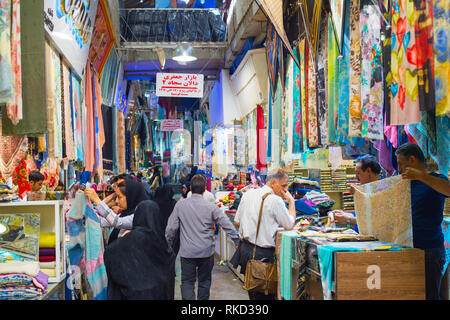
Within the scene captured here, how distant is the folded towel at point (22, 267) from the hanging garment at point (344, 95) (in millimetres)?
2723

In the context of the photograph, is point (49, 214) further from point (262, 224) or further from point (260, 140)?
point (260, 140)

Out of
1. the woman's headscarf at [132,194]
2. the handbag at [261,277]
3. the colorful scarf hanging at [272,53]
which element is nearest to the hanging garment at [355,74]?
the handbag at [261,277]

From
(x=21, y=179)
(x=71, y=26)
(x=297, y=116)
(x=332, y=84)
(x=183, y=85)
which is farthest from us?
(x=183, y=85)

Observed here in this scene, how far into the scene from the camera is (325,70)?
453 cm

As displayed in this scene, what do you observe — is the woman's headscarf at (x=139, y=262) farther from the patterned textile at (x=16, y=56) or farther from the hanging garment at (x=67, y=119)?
the patterned textile at (x=16, y=56)

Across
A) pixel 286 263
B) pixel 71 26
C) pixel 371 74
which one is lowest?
pixel 286 263

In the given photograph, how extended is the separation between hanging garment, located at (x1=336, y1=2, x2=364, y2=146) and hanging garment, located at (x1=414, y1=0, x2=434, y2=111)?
1.38 m

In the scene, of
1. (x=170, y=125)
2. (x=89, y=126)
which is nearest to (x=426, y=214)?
(x=89, y=126)

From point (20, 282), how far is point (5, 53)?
1.49m

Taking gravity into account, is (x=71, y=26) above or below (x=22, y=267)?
above

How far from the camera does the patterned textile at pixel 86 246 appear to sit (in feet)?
12.7

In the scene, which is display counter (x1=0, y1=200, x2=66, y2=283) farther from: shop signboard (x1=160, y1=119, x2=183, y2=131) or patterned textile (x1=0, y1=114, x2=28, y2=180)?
shop signboard (x1=160, y1=119, x2=183, y2=131)

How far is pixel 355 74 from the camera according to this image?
3797mm

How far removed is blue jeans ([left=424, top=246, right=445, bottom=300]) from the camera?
3368 mm
